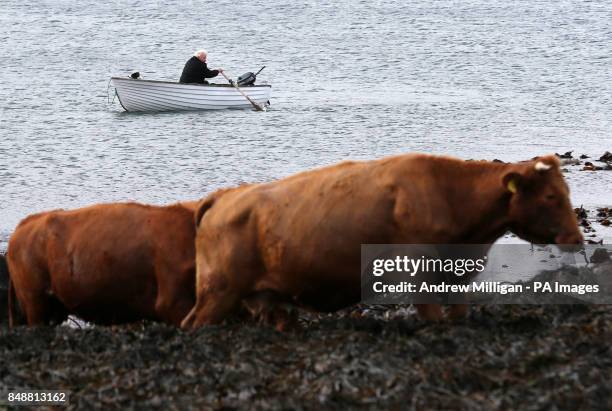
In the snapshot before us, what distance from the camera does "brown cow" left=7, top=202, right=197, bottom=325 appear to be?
537 inches

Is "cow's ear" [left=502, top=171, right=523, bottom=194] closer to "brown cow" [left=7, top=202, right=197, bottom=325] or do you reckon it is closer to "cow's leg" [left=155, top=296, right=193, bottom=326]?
"brown cow" [left=7, top=202, right=197, bottom=325]

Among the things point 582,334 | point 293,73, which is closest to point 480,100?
point 293,73

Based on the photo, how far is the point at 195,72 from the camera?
4747 centimetres

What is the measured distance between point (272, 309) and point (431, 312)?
172cm

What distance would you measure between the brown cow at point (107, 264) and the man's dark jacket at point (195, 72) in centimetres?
3186

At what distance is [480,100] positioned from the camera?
169ft

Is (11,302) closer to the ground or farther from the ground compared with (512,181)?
closer to the ground

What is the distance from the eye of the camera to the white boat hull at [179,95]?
157 ft

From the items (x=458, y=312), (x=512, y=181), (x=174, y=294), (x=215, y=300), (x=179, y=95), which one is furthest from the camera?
(x=179, y=95)

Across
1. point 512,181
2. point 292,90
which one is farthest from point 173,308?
point 292,90

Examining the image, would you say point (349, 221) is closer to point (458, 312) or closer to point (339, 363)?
point (458, 312)

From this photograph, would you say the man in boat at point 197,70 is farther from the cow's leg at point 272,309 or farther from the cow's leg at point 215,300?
the cow's leg at point 215,300

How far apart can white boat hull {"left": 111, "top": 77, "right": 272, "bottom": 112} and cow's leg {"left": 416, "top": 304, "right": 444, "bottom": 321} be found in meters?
35.5

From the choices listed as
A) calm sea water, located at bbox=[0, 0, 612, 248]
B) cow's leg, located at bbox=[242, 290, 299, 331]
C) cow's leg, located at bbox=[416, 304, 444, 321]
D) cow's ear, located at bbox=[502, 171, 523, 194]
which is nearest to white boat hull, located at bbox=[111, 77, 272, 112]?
calm sea water, located at bbox=[0, 0, 612, 248]
